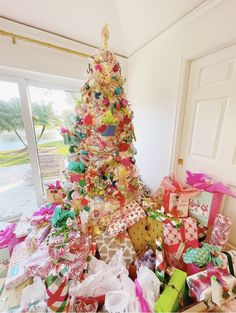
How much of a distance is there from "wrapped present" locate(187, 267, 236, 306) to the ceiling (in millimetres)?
1936

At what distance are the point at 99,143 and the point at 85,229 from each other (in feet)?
2.60

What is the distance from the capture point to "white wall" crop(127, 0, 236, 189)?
1.06 metres

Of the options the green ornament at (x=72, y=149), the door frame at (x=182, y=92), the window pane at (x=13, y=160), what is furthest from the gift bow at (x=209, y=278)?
the window pane at (x=13, y=160)

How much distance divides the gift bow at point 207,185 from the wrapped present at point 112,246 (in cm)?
77

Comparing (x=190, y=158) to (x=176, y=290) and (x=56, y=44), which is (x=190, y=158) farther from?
(x=56, y=44)

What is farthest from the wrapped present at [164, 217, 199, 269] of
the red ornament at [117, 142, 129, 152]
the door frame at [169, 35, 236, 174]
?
the red ornament at [117, 142, 129, 152]

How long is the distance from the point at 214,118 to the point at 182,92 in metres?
0.40

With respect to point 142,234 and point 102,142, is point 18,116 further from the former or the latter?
point 142,234

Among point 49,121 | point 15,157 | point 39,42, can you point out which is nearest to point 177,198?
point 49,121

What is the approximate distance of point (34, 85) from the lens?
1.70 metres

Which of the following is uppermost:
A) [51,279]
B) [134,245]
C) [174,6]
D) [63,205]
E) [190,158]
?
[174,6]

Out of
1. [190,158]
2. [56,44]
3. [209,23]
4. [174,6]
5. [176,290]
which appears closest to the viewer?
[176,290]

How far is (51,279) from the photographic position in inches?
26.9

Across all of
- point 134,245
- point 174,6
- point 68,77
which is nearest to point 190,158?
point 134,245
